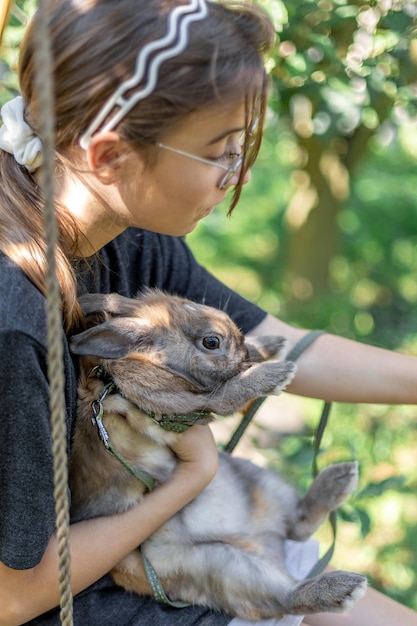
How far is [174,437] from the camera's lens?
2.22 m

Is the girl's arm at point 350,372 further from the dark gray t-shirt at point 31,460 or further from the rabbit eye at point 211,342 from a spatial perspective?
the dark gray t-shirt at point 31,460

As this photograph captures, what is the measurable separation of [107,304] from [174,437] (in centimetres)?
42

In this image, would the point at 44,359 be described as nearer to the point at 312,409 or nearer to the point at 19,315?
the point at 19,315

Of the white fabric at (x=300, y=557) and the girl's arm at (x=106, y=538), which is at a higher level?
the girl's arm at (x=106, y=538)

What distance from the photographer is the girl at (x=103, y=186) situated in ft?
5.84

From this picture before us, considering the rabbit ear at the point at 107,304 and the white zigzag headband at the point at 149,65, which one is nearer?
the white zigzag headband at the point at 149,65

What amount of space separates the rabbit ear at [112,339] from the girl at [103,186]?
2.4 inches

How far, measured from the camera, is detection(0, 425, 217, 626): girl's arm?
1.88 meters

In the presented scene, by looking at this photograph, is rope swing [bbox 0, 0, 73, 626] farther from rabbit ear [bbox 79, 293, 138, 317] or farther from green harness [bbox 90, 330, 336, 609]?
rabbit ear [bbox 79, 293, 138, 317]

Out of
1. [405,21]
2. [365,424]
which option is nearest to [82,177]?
[405,21]

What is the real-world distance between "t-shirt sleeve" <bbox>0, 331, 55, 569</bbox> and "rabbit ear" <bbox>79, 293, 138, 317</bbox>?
376mm

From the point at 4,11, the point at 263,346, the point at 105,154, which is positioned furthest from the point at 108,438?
the point at 4,11

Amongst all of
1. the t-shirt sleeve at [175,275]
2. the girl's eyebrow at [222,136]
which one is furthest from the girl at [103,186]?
the t-shirt sleeve at [175,275]

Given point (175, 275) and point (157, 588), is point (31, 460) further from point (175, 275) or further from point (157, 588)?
point (175, 275)
